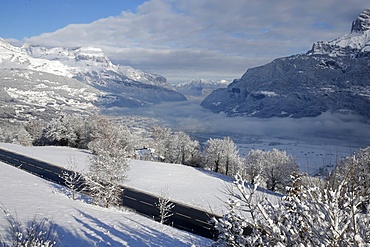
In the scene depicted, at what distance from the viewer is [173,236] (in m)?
21.8

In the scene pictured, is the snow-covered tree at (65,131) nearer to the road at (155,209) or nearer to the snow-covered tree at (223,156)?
the road at (155,209)

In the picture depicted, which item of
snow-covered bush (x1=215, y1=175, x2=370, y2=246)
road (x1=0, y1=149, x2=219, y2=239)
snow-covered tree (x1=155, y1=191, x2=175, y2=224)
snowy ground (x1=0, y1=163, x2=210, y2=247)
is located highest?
snow-covered bush (x1=215, y1=175, x2=370, y2=246)

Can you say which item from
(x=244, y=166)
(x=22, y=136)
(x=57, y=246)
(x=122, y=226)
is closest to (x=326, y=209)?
(x=57, y=246)

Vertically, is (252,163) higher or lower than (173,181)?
higher

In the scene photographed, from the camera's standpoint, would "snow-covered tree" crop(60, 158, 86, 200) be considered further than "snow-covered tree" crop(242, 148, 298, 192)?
No

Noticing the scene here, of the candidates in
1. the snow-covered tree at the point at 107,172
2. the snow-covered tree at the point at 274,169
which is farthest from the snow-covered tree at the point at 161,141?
the snow-covered tree at the point at 107,172

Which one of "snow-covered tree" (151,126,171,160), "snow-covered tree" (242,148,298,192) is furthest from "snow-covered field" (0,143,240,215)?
"snow-covered tree" (151,126,171,160)

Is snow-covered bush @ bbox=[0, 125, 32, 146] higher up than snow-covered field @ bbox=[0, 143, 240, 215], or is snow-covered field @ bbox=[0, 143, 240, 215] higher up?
snow-covered bush @ bbox=[0, 125, 32, 146]

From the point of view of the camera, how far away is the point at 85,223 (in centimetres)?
1938

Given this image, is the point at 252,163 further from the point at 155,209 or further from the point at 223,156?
the point at 155,209

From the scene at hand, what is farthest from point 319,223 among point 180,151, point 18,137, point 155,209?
point 18,137

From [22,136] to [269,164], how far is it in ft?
260

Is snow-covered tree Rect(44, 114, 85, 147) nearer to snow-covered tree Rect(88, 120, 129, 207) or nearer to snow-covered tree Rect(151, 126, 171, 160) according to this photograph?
snow-covered tree Rect(151, 126, 171, 160)

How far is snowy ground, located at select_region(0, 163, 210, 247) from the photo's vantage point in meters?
17.2
